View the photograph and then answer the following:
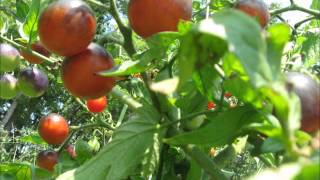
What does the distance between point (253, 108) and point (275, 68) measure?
21 centimetres

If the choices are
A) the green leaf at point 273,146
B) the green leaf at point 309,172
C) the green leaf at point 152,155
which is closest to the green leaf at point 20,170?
the green leaf at point 152,155

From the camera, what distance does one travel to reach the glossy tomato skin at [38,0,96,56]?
88 cm

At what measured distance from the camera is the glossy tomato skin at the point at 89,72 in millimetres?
897

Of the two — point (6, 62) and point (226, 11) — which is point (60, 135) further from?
point (226, 11)

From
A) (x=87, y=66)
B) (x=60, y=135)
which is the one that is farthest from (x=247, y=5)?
(x=60, y=135)

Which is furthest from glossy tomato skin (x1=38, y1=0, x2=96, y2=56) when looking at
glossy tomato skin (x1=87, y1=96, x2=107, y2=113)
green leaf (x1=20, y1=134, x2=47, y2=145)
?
green leaf (x1=20, y1=134, x2=47, y2=145)

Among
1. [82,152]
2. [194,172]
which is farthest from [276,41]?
[82,152]

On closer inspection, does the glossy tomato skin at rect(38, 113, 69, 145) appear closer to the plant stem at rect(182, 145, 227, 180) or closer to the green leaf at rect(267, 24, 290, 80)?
the plant stem at rect(182, 145, 227, 180)

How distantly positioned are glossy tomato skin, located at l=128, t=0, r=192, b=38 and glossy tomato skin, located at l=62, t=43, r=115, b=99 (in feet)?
0.27

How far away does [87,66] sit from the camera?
0.90 m

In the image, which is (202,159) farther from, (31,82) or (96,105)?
(96,105)

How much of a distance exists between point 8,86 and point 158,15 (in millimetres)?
558

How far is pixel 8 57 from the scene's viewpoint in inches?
43.3

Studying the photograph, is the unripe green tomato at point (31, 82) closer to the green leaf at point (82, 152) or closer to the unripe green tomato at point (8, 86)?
the unripe green tomato at point (8, 86)
